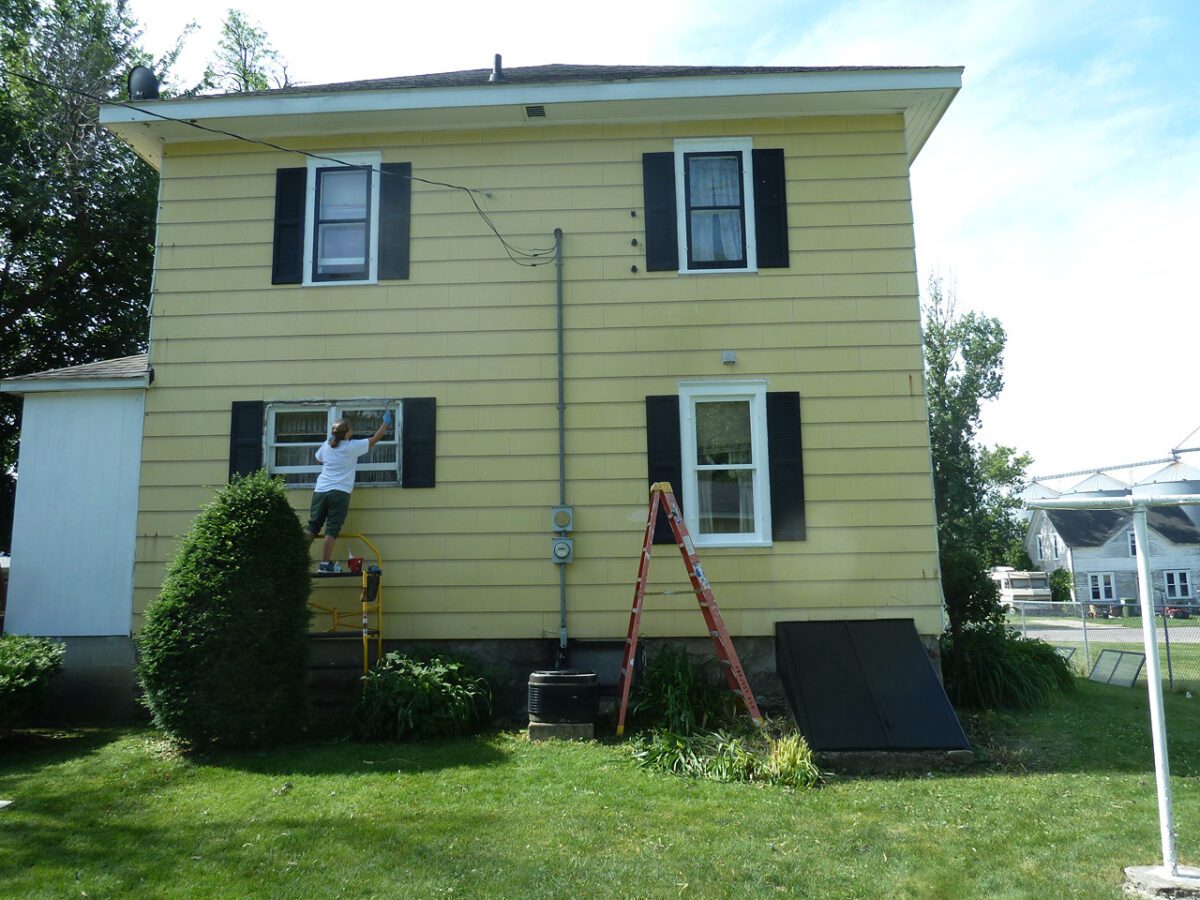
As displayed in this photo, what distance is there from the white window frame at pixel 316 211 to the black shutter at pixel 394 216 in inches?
2.2

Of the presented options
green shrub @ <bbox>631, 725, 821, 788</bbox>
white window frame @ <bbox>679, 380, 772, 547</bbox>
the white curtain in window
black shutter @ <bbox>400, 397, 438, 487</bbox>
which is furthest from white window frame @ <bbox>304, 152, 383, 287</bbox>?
green shrub @ <bbox>631, 725, 821, 788</bbox>

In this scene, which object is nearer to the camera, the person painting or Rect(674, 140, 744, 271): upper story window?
the person painting

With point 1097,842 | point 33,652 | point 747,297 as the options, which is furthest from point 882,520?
point 33,652

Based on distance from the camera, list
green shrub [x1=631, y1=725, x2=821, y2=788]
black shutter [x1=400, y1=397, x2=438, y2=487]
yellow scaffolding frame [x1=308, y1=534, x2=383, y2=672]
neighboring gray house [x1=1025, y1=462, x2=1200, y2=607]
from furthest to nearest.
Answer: neighboring gray house [x1=1025, y1=462, x2=1200, y2=607] → black shutter [x1=400, y1=397, x2=438, y2=487] → yellow scaffolding frame [x1=308, y1=534, x2=383, y2=672] → green shrub [x1=631, y1=725, x2=821, y2=788]

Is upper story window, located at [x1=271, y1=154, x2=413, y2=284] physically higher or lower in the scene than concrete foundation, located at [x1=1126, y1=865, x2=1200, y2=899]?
higher

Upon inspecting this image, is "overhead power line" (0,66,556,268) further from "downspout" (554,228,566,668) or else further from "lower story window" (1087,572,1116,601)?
"lower story window" (1087,572,1116,601)

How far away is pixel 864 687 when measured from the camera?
307 inches

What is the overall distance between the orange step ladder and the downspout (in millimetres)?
905

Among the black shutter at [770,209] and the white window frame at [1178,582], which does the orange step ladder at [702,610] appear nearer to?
the black shutter at [770,209]

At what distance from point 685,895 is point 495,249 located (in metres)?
6.77

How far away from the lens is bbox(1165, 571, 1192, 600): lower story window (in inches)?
1807

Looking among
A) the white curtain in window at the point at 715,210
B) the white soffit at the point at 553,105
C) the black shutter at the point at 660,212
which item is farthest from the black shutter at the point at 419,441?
the white curtain in window at the point at 715,210

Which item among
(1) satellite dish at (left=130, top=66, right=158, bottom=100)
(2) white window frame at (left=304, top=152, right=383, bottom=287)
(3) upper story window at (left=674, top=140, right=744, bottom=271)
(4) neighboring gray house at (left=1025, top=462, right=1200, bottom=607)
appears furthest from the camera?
(4) neighboring gray house at (left=1025, top=462, right=1200, bottom=607)

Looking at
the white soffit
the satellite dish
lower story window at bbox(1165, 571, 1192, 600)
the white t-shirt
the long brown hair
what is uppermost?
the satellite dish
